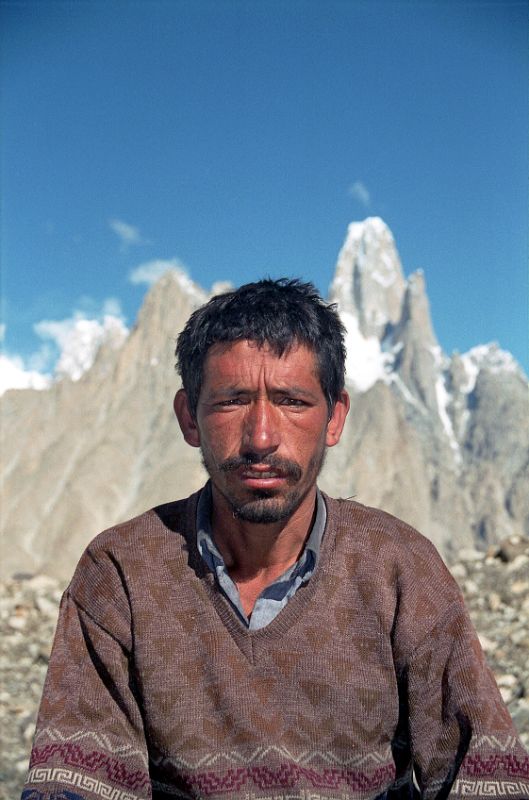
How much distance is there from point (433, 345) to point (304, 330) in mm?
145036

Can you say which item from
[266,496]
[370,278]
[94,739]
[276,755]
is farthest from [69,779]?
[370,278]

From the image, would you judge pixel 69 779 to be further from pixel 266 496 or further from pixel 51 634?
pixel 51 634

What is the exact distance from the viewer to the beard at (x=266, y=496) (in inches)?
89.9

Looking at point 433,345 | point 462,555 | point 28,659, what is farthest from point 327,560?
point 433,345

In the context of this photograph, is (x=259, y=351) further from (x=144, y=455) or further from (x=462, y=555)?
(x=144, y=455)

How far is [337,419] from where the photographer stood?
257cm

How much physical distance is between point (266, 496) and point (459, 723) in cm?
87

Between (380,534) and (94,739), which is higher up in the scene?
(380,534)

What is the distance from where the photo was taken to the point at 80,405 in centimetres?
7106

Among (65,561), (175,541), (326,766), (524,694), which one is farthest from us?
(65,561)

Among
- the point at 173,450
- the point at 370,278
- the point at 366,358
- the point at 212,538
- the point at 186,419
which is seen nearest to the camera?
the point at 212,538

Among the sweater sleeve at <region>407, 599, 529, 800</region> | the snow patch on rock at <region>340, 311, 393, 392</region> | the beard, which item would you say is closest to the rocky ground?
the sweater sleeve at <region>407, 599, 529, 800</region>

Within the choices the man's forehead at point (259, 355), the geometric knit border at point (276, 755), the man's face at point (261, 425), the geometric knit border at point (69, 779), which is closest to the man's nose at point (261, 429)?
the man's face at point (261, 425)

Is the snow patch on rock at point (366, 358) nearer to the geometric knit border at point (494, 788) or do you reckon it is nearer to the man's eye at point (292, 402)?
the man's eye at point (292, 402)
